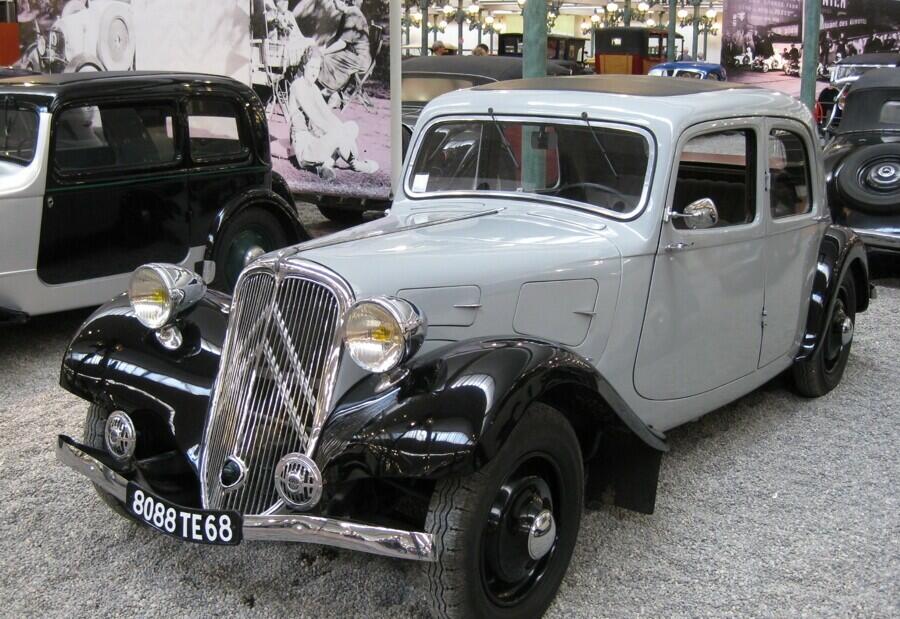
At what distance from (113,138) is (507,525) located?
13.9 feet

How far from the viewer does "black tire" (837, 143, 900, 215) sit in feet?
24.0

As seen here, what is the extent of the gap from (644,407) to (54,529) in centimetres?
223

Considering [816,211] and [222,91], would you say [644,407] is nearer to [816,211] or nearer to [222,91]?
[816,211]

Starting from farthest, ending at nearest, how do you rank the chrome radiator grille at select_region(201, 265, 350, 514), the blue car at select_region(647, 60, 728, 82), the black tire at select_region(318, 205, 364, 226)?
the blue car at select_region(647, 60, 728, 82)
the black tire at select_region(318, 205, 364, 226)
the chrome radiator grille at select_region(201, 265, 350, 514)

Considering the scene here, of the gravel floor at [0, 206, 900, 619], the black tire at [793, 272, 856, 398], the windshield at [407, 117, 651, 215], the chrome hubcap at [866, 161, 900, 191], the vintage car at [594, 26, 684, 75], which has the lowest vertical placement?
the gravel floor at [0, 206, 900, 619]

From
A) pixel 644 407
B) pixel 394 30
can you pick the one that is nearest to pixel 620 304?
pixel 644 407

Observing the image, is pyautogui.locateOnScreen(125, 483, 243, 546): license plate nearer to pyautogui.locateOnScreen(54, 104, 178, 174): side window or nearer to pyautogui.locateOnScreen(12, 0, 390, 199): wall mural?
pyautogui.locateOnScreen(54, 104, 178, 174): side window

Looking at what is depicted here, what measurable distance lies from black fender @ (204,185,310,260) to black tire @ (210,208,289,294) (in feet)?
0.10

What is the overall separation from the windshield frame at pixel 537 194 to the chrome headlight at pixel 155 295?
1168 millimetres

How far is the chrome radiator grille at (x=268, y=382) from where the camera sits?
9.39ft

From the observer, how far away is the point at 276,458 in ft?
9.49

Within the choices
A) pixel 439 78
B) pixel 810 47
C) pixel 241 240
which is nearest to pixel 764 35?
pixel 810 47

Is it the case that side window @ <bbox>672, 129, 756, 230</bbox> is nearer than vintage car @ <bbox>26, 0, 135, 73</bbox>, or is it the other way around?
side window @ <bbox>672, 129, 756, 230</bbox>

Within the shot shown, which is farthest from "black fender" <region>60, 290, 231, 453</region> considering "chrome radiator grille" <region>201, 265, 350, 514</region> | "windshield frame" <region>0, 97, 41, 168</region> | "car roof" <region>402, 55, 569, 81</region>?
"car roof" <region>402, 55, 569, 81</region>
